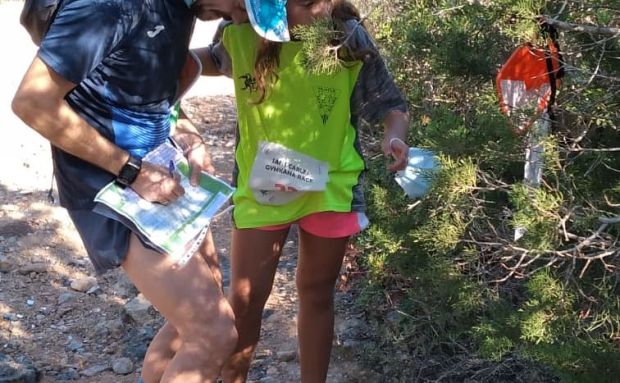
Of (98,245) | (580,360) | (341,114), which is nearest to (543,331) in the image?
(580,360)

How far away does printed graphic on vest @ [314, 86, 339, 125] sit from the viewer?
9.10 feet

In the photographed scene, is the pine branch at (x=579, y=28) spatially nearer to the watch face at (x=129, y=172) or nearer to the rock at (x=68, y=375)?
the watch face at (x=129, y=172)

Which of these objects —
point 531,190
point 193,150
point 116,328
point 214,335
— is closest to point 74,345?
point 116,328

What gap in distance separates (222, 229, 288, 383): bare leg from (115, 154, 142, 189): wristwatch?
592 millimetres

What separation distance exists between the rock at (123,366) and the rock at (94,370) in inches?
1.7

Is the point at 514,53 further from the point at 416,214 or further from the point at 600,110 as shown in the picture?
the point at 416,214

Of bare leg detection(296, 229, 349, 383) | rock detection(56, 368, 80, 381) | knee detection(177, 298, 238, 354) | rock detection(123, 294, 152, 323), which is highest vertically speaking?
knee detection(177, 298, 238, 354)

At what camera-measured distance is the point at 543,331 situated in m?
2.23

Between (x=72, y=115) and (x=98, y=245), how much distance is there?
0.41 m

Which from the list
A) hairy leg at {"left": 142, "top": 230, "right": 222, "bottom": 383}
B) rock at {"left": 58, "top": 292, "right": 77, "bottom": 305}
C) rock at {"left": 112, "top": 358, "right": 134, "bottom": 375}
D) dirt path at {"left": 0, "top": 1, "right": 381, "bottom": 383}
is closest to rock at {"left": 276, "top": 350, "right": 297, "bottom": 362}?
dirt path at {"left": 0, "top": 1, "right": 381, "bottom": 383}

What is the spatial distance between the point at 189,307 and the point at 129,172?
1.32 ft

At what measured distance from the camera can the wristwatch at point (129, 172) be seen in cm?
240

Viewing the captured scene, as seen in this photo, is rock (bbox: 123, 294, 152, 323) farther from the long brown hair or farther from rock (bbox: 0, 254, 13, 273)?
the long brown hair

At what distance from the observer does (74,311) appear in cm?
452
